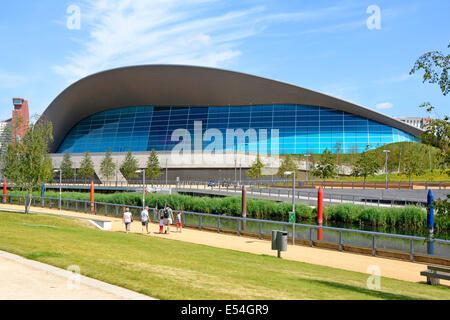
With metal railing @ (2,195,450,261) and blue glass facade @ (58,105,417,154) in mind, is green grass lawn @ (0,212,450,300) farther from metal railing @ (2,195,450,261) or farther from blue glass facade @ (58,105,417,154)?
blue glass facade @ (58,105,417,154)

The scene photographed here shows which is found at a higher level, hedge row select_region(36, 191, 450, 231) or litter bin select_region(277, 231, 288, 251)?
litter bin select_region(277, 231, 288, 251)

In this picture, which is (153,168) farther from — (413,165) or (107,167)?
(413,165)

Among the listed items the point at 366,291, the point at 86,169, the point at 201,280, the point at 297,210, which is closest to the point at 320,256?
the point at 366,291

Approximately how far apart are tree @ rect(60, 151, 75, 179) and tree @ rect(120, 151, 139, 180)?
9.31m

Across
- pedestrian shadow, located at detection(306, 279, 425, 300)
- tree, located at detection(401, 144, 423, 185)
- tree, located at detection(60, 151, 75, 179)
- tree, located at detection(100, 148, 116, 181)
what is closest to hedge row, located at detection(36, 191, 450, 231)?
pedestrian shadow, located at detection(306, 279, 425, 300)

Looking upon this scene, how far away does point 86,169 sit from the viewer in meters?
66.2

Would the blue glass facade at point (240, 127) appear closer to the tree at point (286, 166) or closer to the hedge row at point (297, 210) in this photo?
the tree at point (286, 166)

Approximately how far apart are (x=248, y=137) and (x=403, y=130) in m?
23.5

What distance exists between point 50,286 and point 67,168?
66.2 m

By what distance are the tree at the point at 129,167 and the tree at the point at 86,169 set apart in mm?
5315

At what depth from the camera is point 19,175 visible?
25.5 meters

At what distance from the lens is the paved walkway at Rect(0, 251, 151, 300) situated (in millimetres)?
5492
